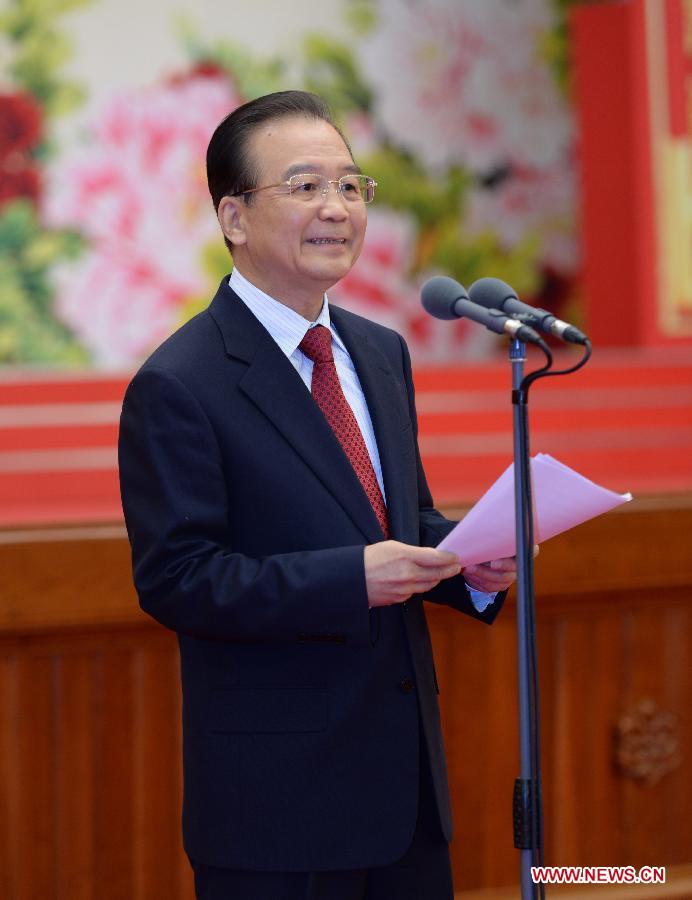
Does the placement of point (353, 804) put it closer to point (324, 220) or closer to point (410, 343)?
point (324, 220)

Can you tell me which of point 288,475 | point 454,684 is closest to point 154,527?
point 288,475

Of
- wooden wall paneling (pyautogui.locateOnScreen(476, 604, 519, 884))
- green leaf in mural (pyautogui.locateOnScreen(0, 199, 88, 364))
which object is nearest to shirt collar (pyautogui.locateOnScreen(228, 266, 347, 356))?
wooden wall paneling (pyautogui.locateOnScreen(476, 604, 519, 884))

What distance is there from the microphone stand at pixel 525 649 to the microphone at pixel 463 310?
0.02 metres

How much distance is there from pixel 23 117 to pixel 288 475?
2.79 metres

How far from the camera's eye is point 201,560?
1351 millimetres

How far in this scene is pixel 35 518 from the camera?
2.23 meters

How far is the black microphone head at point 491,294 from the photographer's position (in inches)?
53.9

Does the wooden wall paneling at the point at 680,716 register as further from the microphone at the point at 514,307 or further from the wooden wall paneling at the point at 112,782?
the microphone at the point at 514,307

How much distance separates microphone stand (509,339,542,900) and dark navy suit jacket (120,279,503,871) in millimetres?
155

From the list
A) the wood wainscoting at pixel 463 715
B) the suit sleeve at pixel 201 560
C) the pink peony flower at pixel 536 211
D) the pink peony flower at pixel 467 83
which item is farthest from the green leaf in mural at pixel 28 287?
the suit sleeve at pixel 201 560

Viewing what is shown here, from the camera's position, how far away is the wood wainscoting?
7.05 feet

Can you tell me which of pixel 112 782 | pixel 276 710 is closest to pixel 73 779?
pixel 112 782

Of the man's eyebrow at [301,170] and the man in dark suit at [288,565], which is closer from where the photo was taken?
the man in dark suit at [288,565]

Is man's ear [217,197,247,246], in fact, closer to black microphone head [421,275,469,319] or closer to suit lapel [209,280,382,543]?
suit lapel [209,280,382,543]
